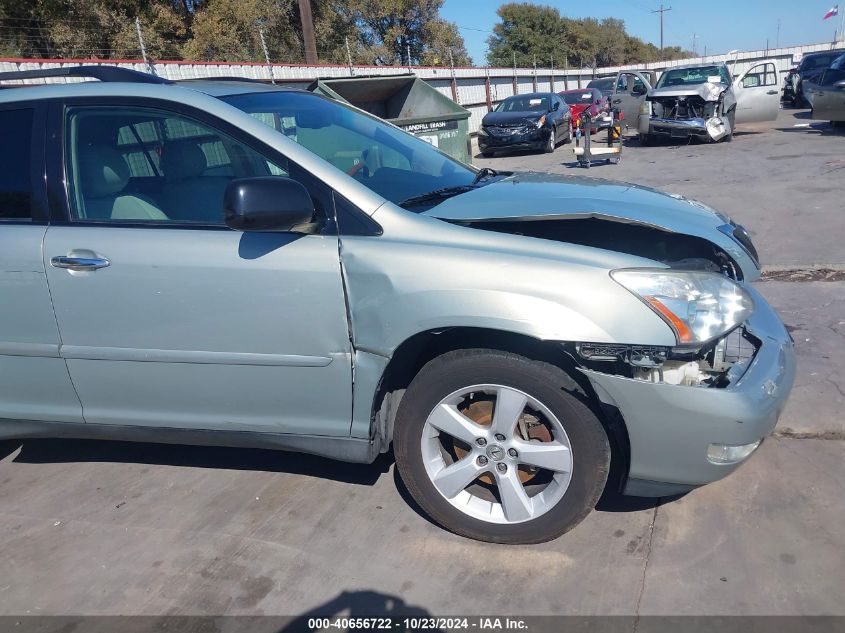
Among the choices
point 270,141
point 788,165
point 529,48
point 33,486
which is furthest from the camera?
point 529,48

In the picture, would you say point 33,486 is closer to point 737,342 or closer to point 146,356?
point 146,356

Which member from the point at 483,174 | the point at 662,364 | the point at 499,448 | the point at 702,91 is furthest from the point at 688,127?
the point at 499,448

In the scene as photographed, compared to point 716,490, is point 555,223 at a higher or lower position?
higher

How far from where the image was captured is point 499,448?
2736 millimetres

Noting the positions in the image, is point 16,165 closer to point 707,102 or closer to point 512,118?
point 512,118

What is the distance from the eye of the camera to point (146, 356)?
9.64ft

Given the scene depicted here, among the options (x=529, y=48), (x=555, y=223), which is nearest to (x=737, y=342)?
(x=555, y=223)

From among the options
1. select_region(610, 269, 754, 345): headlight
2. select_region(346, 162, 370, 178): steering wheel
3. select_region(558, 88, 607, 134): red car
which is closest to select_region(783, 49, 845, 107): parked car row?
select_region(558, 88, 607, 134): red car

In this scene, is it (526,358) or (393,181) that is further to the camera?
(393,181)

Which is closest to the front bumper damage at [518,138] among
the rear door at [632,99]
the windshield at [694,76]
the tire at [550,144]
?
the tire at [550,144]

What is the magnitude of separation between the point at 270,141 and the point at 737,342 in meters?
2.09

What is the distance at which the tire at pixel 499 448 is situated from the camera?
2586 mm

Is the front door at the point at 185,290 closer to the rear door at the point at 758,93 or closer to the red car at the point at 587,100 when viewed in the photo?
the rear door at the point at 758,93

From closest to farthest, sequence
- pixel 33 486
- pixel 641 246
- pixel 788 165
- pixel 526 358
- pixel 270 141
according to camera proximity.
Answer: pixel 526 358
pixel 270 141
pixel 641 246
pixel 33 486
pixel 788 165
